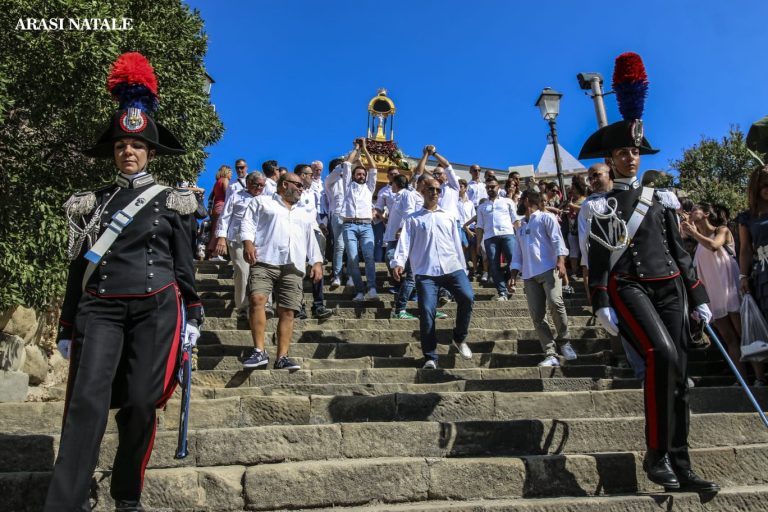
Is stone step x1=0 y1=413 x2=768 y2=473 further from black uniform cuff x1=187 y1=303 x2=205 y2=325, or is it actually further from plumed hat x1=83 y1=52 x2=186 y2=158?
plumed hat x1=83 y1=52 x2=186 y2=158

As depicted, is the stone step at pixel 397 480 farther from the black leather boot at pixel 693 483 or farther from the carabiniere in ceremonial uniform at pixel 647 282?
the carabiniere in ceremonial uniform at pixel 647 282

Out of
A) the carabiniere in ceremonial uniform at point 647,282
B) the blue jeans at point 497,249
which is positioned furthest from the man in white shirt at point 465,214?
the carabiniere in ceremonial uniform at point 647,282

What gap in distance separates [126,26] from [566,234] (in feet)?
26.1

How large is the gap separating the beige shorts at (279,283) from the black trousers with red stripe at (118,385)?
3473mm

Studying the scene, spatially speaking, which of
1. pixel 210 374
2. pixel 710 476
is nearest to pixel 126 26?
pixel 210 374

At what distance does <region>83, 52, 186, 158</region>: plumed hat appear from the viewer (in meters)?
4.06

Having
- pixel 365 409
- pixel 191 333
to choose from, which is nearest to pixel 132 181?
pixel 191 333

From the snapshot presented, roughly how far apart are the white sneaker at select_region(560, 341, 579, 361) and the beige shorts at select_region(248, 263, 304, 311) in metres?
3.02

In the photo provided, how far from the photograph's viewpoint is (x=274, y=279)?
7.62 metres

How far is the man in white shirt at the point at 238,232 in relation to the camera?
9.10m

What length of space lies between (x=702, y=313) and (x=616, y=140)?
1.22 meters

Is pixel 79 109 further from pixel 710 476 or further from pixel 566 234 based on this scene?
pixel 566 234

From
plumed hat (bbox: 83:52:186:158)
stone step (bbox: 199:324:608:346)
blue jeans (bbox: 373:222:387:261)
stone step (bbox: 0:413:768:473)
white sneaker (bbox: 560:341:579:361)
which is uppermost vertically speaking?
blue jeans (bbox: 373:222:387:261)

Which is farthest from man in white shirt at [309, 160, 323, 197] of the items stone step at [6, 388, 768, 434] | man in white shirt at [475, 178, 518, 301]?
stone step at [6, 388, 768, 434]
